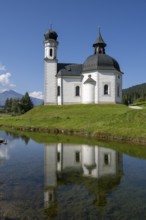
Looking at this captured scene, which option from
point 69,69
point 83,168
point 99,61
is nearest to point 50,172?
point 83,168

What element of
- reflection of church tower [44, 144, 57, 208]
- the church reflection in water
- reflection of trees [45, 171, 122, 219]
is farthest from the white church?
reflection of trees [45, 171, 122, 219]

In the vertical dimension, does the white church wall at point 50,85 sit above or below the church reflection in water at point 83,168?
above

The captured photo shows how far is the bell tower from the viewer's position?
70.8 meters

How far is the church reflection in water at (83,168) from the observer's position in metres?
14.6

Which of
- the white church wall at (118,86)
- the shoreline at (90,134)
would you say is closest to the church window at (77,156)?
the shoreline at (90,134)

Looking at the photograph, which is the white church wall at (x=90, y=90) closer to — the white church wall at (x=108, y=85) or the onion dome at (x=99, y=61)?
the white church wall at (x=108, y=85)

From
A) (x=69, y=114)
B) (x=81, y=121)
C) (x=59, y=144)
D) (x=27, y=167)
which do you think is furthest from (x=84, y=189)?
(x=69, y=114)

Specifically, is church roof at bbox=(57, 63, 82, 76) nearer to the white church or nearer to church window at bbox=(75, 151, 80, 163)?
the white church

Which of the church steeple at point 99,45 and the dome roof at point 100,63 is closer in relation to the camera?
the dome roof at point 100,63

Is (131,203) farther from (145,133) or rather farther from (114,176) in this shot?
(145,133)

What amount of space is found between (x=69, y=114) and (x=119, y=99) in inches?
794

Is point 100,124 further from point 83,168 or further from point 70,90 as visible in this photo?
point 70,90

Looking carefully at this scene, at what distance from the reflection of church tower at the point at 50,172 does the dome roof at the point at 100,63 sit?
132 feet

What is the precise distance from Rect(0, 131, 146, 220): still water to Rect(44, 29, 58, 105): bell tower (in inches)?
1763
